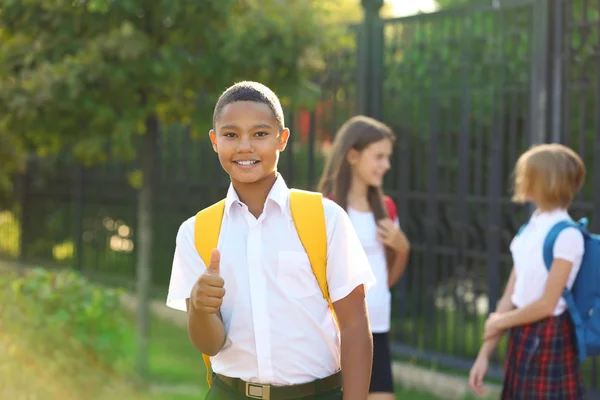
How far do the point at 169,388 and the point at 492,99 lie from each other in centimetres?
314

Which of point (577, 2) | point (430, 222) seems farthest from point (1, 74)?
point (577, 2)

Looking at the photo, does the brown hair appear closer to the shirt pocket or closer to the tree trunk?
the shirt pocket

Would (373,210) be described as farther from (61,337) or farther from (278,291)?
(278,291)

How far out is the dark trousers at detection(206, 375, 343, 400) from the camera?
9.79 feet

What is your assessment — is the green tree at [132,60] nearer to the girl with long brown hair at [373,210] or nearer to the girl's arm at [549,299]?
the girl with long brown hair at [373,210]

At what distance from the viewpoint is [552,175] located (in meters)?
4.22

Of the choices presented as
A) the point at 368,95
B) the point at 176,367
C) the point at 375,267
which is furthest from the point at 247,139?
the point at 176,367

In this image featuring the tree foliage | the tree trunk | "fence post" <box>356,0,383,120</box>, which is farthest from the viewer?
"fence post" <box>356,0,383,120</box>

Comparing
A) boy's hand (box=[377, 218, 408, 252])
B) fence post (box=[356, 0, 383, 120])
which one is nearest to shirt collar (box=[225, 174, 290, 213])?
boy's hand (box=[377, 218, 408, 252])

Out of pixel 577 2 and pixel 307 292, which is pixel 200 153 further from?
pixel 307 292

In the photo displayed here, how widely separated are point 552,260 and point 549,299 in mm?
160

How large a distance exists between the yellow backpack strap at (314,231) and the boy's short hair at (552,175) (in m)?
1.57

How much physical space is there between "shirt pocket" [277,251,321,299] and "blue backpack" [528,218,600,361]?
1.57 meters

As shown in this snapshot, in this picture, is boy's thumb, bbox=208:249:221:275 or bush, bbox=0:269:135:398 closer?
boy's thumb, bbox=208:249:221:275
